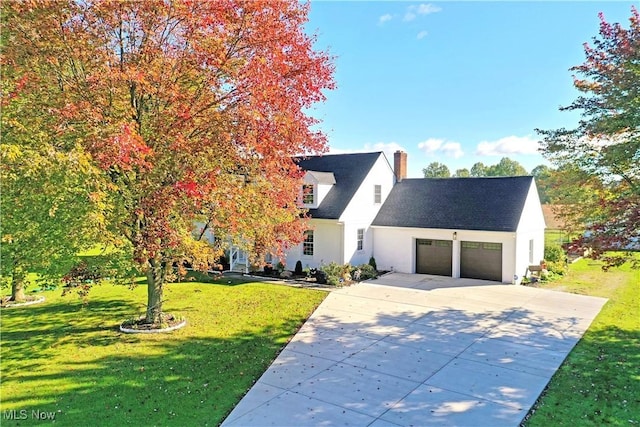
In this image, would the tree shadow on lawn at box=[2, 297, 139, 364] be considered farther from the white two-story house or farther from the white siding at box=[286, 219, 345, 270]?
the white two-story house

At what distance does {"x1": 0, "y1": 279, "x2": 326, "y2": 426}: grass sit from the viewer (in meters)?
7.46

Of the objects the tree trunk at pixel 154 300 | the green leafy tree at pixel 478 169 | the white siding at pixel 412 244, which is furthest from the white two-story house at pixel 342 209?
the green leafy tree at pixel 478 169

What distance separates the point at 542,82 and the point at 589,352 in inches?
470

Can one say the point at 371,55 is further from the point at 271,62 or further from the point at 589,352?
the point at 589,352

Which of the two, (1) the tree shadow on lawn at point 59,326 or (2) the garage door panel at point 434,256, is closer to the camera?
(1) the tree shadow on lawn at point 59,326

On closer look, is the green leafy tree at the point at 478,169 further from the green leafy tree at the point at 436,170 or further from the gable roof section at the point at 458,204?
the gable roof section at the point at 458,204

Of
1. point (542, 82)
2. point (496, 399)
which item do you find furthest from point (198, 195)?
point (542, 82)

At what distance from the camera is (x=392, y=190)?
25406 millimetres

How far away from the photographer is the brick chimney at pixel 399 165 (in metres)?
26.2

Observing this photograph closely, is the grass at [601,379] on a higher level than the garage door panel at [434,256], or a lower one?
lower

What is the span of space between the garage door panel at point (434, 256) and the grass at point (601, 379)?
7537 mm

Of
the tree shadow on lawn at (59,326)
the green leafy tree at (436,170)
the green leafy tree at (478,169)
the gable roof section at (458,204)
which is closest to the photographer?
the tree shadow on lawn at (59,326)

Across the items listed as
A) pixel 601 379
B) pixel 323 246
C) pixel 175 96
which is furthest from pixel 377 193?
pixel 601 379

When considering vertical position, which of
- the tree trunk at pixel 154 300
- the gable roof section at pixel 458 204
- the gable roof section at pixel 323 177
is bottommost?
the tree trunk at pixel 154 300
